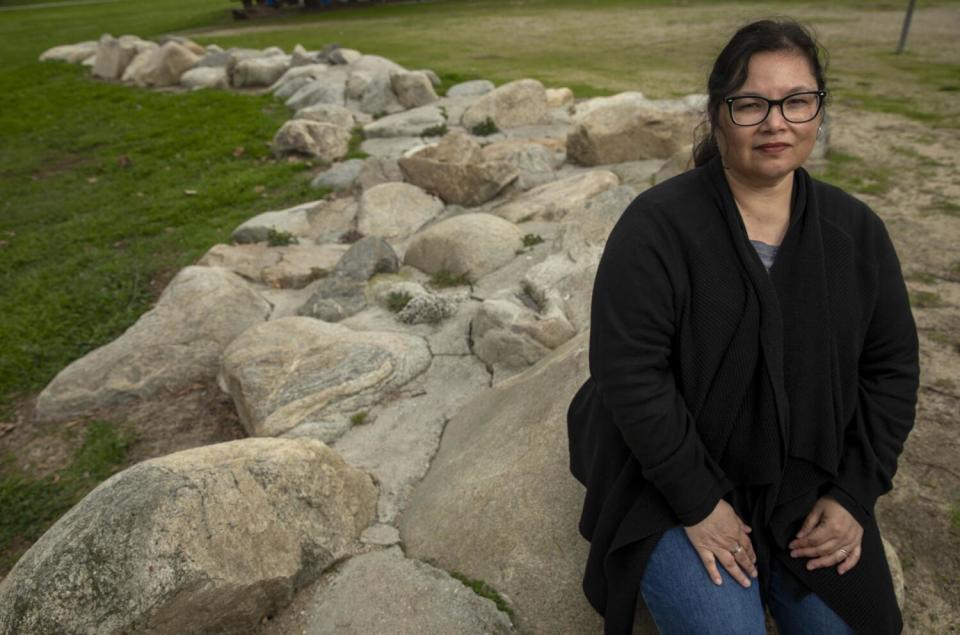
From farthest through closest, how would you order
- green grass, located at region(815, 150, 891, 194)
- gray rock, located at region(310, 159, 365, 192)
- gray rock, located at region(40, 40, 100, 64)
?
gray rock, located at region(40, 40, 100, 64) < gray rock, located at region(310, 159, 365, 192) < green grass, located at region(815, 150, 891, 194)

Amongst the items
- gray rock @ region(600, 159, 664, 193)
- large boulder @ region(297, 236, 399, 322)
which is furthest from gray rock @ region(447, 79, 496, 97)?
large boulder @ region(297, 236, 399, 322)

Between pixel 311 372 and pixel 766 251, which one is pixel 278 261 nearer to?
pixel 311 372

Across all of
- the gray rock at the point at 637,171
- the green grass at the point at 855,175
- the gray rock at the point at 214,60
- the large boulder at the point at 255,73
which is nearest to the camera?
the green grass at the point at 855,175

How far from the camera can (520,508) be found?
8.46 feet

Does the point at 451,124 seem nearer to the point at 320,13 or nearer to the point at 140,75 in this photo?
the point at 140,75

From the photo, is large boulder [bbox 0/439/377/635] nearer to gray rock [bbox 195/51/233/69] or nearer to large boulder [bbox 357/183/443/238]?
large boulder [bbox 357/183/443/238]

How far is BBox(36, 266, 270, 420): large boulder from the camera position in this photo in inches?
169

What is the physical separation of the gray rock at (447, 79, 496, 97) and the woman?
9.50 m

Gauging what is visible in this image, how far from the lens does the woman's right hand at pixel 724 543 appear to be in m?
1.78

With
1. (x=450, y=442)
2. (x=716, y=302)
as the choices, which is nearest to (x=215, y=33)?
(x=450, y=442)

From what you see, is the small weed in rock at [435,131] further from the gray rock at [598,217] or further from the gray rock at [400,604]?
the gray rock at [400,604]

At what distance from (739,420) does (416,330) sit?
286 centimetres

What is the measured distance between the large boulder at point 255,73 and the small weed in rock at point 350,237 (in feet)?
26.6

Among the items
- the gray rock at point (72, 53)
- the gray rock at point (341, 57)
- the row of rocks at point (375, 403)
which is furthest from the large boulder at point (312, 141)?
the gray rock at point (72, 53)
